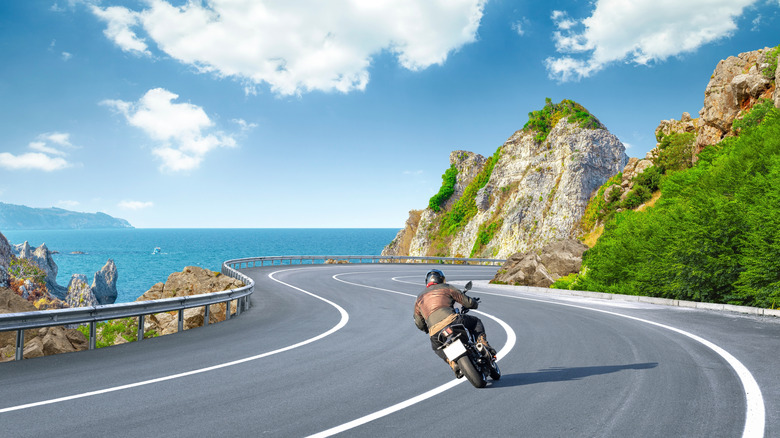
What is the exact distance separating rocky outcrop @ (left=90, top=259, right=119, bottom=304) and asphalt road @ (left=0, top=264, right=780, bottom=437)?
6848cm

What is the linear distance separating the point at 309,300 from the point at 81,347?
9802mm

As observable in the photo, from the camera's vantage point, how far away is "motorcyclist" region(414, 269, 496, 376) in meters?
6.45

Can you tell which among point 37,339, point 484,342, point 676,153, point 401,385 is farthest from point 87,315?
point 676,153

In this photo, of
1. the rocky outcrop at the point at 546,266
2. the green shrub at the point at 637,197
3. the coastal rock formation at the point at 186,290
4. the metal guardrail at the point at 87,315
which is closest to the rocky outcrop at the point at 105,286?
the coastal rock formation at the point at 186,290

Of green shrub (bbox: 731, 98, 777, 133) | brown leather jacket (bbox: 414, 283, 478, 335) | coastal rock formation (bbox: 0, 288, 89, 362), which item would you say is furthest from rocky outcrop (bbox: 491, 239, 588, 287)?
coastal rock formation (bbox: 0, 288, 89, 362)

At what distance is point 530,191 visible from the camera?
64562mm

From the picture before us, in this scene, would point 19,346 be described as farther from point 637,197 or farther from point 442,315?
point 637,197

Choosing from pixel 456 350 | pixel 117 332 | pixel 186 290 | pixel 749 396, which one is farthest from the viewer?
pixel 186 290

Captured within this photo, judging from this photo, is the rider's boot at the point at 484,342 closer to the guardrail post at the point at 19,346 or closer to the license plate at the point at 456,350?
the license plate at the point at 456,350

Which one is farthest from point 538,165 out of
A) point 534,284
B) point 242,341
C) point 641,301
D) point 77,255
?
point 77,255

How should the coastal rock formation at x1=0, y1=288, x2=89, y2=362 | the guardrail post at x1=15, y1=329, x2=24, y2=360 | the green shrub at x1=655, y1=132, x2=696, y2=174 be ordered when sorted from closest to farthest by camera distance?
the guardrail post at x1=15, y1=329, x2=24, y2=360, the coastal rock formation at x1=0, y1=288, x2=89, y2=362, the green shrub at x1=655, y1=132, x2=696, y2=174

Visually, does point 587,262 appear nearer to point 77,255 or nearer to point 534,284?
point 534,284

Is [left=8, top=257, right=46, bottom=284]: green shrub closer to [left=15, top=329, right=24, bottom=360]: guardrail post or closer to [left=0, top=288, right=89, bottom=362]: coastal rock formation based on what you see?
[left=0, top=288, right=89, bottom=362]: coastal rock formation

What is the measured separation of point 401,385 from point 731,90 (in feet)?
101
